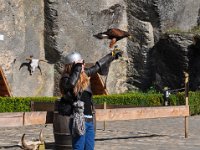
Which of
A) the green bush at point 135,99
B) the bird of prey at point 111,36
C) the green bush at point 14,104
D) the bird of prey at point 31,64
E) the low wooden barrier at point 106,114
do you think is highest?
the bird of prey at point 31,64

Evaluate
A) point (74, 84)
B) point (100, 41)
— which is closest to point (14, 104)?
point (100, 41)

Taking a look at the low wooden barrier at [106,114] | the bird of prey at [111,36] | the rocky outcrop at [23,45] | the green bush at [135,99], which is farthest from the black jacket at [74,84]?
the rocky outcrop at [23,45]

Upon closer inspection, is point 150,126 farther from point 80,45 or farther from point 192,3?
point 192,3

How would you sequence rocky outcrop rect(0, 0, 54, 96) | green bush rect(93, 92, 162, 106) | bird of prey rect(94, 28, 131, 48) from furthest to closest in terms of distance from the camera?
rocky outcrop rect(0, 0, 54, 96) → green bush rect(93, 92, 162, 106) → bird of prey rect(94, 28, 131, 48)

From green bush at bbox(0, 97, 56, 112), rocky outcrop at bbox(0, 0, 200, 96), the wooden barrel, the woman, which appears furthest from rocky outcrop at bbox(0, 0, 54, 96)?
the woman

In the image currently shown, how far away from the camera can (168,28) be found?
27062 mm

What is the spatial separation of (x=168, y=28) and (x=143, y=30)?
1.19 metres

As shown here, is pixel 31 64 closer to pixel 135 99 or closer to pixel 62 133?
pixel 135 99

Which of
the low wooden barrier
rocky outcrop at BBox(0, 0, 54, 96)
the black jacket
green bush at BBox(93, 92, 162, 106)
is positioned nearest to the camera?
the black jacket

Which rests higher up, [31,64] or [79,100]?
[31,64]

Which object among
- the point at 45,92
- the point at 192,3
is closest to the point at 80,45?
the point at 45,92

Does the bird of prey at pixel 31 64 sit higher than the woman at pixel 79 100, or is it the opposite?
the bird of prey at pixel 31 64

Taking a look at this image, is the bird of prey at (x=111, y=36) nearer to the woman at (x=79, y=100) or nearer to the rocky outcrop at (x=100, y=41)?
the woman at (x=79, y=100)

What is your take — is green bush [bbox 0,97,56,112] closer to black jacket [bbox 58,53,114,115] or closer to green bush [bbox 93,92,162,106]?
green bush [bbox 93,92,162,106]
